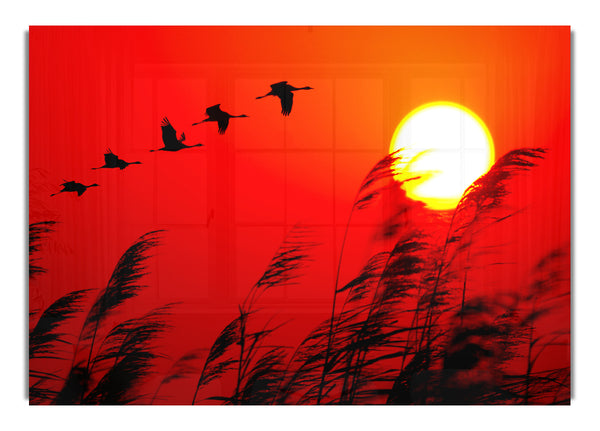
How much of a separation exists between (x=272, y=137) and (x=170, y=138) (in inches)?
18.7

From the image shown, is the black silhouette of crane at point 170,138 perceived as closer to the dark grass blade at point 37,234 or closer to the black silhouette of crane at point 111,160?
the black silhouette of crane at point 111,160

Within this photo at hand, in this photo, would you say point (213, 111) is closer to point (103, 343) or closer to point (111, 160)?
point (111, 160)

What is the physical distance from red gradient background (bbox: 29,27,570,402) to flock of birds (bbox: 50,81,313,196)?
0.09 feet

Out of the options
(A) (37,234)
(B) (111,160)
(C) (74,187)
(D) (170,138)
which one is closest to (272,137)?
(D) (170,138)

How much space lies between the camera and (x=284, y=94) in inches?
113

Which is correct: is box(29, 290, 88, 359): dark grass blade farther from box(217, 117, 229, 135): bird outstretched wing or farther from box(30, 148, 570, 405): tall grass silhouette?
box(217, 117, 229, 135): bird outstretched wing

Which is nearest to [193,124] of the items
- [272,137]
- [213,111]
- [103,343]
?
[213,111]

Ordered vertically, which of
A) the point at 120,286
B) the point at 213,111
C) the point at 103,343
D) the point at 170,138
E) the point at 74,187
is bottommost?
the point at 103,343

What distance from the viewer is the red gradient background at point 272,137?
2.86 m

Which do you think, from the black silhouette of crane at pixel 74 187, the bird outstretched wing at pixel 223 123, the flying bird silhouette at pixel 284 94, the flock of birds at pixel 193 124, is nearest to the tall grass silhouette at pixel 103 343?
the black silhouette of crane at pixel 74 187

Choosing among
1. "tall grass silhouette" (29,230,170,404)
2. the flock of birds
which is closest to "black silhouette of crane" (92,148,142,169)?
the flock of birds

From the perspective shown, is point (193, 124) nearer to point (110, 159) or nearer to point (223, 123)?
point (223, 123)

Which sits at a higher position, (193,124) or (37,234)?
(193,124)

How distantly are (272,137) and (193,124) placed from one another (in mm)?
374
